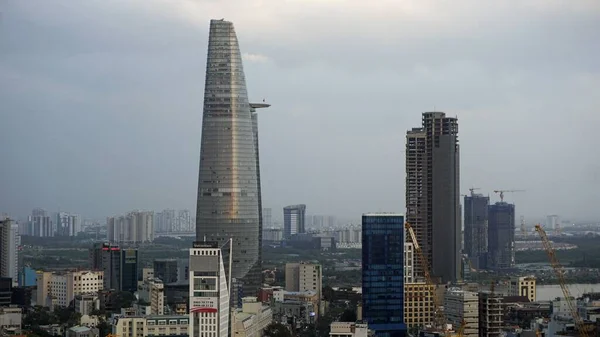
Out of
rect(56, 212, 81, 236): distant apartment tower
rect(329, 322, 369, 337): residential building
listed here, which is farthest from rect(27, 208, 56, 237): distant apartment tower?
rect(329, 322, 369, 337): residential building

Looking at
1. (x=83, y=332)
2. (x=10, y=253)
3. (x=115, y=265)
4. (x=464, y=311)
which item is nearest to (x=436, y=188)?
(x=115, y=265)

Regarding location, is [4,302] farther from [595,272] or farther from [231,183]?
[595,272]

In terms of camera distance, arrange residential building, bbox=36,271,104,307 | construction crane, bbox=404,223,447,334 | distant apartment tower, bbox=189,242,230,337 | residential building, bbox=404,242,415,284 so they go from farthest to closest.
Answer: residential building, bbox=36,271,104,307, residential building, bbox=404,242,415,284, construction crane, bbox=404,223,447,334, distant apartment tower, bbox=189,242,230,337

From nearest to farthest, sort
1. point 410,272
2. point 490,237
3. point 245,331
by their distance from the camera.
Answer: point 245,331 → point 410,272 → point 490,237

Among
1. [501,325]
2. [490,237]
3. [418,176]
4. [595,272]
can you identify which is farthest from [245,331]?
[490,237]

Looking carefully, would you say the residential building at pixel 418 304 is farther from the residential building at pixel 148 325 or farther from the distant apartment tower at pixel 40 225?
the distant apartment tower at pixel 40 225

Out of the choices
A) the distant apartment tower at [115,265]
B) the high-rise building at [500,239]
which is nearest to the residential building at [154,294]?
the distant apartment tower at [115,265]

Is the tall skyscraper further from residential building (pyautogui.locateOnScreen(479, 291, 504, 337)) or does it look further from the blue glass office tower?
residential building (pyautogui.locateOnScreen(479, 291, 504, 337))
